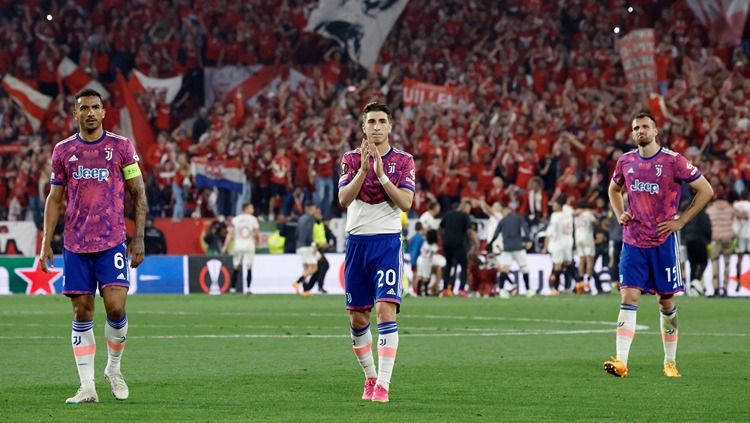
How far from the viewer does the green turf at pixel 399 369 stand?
34.6 feet

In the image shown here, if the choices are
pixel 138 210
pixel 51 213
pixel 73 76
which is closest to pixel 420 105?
pixel 73 76

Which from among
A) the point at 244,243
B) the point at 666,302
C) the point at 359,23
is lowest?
the point at 244,243

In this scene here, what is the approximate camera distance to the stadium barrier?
3431 cm

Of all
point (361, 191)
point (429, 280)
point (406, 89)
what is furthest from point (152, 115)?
point (361, 191)

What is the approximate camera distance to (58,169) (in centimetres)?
1112

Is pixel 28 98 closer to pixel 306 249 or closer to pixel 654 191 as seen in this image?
pixel 306 249

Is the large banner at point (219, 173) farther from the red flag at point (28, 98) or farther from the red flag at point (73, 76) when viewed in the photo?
the red flag at point (28, 98)

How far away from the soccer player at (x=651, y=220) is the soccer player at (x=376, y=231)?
3.37 m

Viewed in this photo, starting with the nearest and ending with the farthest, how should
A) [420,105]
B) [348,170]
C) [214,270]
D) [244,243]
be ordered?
[348,170], [244,243], [214,270], [420,105]

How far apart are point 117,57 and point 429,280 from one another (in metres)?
15.7

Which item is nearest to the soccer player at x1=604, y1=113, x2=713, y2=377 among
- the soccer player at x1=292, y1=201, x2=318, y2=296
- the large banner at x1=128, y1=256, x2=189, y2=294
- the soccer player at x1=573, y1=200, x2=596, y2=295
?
the soccer player at x1=292, y1=201, x2=318, y2=296

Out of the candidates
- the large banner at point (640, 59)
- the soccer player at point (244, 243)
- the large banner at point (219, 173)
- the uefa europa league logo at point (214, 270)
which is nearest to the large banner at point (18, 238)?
the large banner at point (219, 173)

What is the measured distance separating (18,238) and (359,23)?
38.6ft

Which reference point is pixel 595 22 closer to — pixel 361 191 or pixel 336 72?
pixel 336 72
